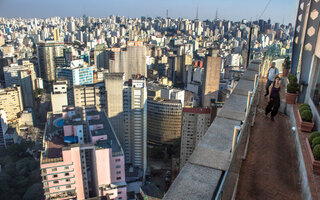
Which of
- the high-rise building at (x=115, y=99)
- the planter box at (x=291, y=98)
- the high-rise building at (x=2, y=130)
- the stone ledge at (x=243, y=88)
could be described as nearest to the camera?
the stone ledge at (x=243, y=88)

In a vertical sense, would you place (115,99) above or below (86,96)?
above

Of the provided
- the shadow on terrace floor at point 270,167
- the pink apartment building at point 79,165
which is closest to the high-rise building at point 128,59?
the pink apartment building at point 79,165

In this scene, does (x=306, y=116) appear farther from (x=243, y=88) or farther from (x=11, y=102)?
(x=11, y=102)

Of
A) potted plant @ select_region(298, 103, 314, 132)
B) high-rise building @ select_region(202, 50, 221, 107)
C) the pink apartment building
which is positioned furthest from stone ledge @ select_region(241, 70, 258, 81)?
high-rise building @ select_region(202, 50, 221, 107)

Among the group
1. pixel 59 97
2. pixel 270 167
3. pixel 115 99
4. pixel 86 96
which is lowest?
pixel 59 97

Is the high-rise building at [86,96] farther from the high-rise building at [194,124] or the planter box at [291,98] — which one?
the planter box at [291,98]

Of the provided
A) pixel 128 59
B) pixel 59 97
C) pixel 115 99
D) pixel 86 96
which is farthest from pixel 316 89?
pixel 128 59
